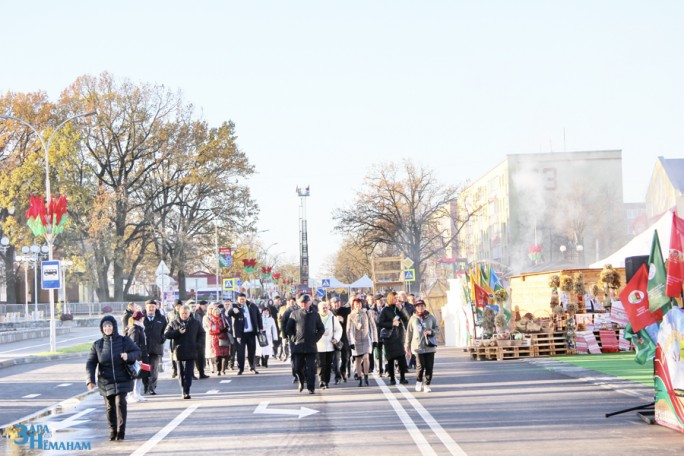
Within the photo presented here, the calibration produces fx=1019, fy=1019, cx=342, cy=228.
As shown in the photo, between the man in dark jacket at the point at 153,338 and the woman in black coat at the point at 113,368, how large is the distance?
23.0 ft

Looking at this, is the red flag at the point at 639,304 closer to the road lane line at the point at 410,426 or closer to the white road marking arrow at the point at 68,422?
the road lane line at the point at 410,426

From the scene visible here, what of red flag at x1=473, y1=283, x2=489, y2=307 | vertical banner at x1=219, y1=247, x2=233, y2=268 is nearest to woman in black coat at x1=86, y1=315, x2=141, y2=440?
red flag at x1=473, y1=283, x2=489, y2=307

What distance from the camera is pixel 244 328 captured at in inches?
1023

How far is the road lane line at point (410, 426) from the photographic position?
37.5 feet

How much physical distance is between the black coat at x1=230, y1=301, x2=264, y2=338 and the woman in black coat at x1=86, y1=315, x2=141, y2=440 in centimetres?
1267

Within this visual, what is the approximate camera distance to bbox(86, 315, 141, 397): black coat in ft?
42.3

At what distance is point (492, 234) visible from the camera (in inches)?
4274

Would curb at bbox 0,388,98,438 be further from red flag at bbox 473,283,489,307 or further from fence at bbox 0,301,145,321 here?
fence at bbox 0,301,145,321

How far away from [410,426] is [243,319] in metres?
13.0

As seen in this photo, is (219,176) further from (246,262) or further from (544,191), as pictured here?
(544,191)

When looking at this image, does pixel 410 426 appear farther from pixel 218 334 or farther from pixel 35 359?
pixel 35 359

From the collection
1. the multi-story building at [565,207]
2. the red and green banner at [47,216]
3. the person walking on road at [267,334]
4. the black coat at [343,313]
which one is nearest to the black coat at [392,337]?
the black coat at [343,313]

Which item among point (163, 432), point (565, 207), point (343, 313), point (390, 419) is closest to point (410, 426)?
point (390, 419)

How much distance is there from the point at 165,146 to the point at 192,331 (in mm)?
45677
